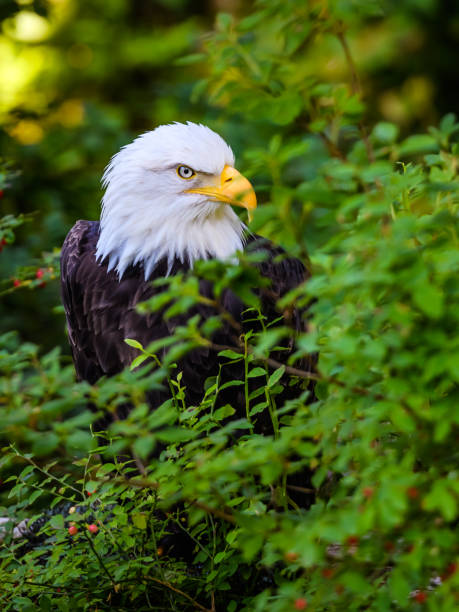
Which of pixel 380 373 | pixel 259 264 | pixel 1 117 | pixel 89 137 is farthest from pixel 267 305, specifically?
pixel 89 137

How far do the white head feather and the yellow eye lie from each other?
0.07 feet

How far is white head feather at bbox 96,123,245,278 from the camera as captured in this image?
10.3ft

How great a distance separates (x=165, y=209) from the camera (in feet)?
10.6

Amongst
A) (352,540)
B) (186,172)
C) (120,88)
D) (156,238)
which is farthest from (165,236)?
(120,88)

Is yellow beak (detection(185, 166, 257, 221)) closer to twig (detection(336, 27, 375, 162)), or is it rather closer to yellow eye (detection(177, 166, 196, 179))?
yellow eye (detection(177, 166, 196, 179))

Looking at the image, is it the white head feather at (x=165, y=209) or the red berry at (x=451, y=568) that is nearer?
the red berry at (x=451, y=568)

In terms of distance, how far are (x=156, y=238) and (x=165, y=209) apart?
126mm

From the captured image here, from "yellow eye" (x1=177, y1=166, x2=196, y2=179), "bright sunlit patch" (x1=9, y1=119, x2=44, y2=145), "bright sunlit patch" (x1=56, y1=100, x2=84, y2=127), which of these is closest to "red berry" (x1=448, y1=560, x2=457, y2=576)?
"yellow eye" (x1=177, y1=166, x2=196, y2=179)

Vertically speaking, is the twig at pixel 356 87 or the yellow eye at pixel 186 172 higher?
the twig at pixel 356 87

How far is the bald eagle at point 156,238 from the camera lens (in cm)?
309

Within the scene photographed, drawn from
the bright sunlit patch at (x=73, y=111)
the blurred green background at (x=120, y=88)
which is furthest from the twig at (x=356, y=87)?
the bright sunlit patch at (x=73, y=111)

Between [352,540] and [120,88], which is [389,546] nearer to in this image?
[352,540]

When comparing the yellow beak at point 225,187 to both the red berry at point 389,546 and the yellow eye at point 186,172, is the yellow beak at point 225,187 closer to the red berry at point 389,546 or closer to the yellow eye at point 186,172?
the yellow eye at point 186,172

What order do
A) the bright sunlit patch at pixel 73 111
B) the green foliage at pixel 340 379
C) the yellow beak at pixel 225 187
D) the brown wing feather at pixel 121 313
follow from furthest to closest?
the bright sunlit patch at pixel 73 111 → the yellow beak at pixel 225 187 → the brown wing feather at pixel 121 313 → the green foliage at pixel 340 379
